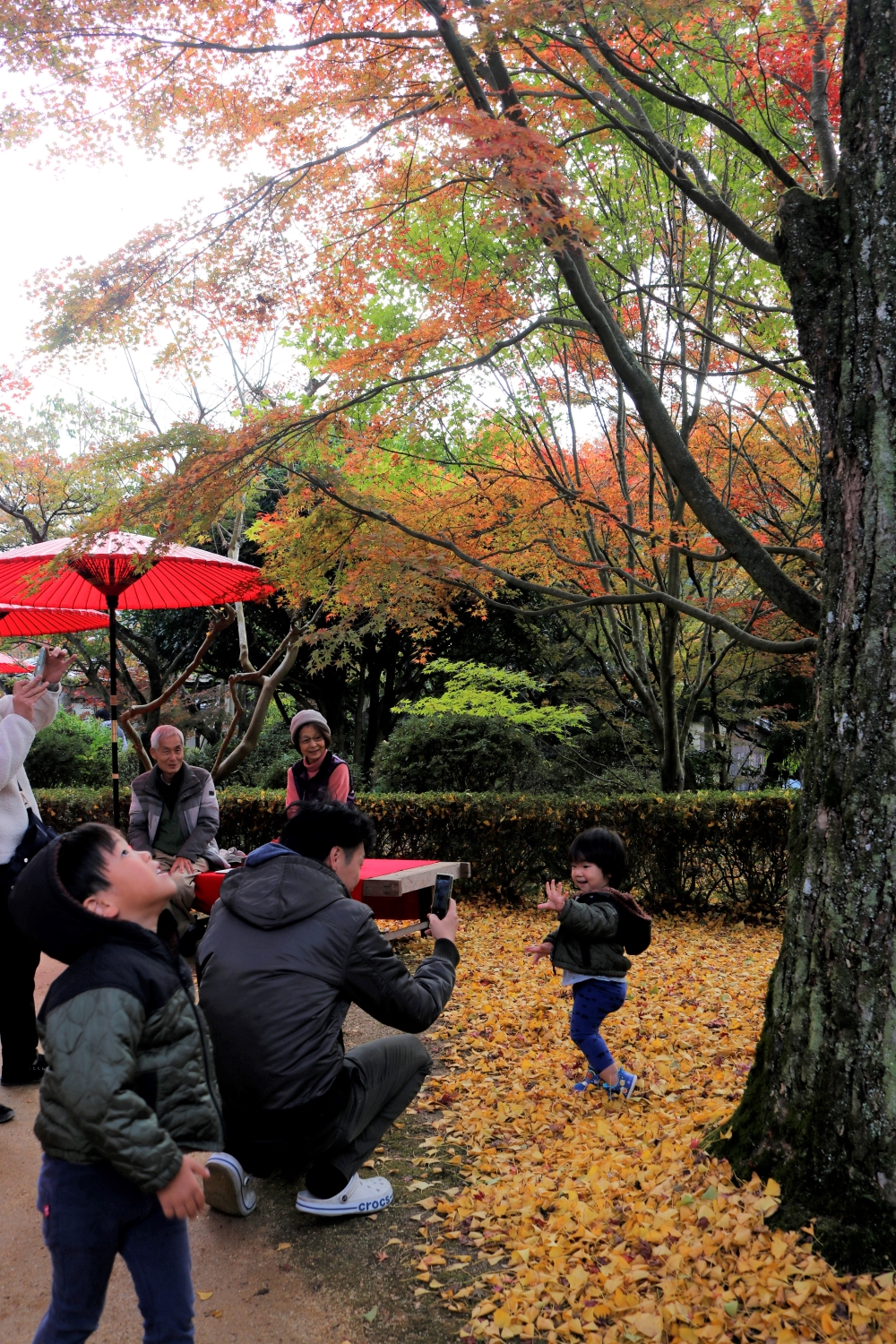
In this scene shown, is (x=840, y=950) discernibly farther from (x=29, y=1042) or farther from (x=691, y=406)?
(x=691, y=406)

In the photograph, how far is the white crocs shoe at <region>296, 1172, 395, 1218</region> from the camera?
298cm

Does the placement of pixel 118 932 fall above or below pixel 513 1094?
above

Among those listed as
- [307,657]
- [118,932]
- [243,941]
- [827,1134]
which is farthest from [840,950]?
[307,657]

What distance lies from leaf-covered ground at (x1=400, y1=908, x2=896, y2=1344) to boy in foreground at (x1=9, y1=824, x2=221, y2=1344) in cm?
105

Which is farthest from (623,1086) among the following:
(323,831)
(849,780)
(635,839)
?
(635,839)

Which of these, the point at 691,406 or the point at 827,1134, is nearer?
the point at 827,1134

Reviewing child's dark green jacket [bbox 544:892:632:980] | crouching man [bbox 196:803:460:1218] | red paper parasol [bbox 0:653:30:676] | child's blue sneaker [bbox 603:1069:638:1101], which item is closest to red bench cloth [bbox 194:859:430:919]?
child's dark green jacket [bbox 544:892:632:980]

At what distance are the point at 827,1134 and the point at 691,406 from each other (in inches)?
278

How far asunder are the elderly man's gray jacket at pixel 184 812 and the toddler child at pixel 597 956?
9.73ft

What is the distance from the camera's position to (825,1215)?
264 centimetres

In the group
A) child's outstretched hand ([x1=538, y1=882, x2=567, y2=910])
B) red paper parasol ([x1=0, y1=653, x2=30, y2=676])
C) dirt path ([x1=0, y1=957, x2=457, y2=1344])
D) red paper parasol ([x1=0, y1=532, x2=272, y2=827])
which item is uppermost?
red paper parasol ([x1=0, y1=532, x2=272, y2=827])

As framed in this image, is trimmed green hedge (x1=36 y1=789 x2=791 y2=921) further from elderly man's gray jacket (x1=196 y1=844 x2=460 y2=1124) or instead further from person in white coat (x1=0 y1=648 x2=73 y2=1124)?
elderly man's gray jacket (x1=196 y1=844 x2=460 y2=1124)

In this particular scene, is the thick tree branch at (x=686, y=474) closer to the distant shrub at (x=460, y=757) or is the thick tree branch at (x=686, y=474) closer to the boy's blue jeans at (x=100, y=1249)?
the boy's blue jeans at (x=100, y=1249)

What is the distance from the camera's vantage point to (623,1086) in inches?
155
